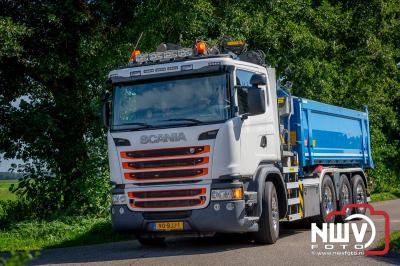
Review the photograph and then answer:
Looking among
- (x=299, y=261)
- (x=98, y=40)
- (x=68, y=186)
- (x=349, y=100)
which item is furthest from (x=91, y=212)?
(x=349, y=100)

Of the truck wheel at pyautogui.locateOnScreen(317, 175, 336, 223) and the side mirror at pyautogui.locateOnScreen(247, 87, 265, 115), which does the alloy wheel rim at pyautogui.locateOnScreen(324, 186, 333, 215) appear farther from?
the side mirror at pyautogui.locateOnScreen(247, 87, 265, 115)

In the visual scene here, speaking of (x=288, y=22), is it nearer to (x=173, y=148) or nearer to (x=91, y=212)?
(x=91, y=212)

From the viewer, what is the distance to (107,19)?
19031 millimetres

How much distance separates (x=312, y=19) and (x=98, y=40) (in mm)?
9348

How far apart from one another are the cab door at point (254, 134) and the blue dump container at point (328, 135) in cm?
192

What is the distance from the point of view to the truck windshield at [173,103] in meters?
10.8

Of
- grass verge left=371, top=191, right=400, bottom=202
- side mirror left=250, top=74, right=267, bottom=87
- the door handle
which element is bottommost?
grass verge left=371, top=191, right=400, bottom=202

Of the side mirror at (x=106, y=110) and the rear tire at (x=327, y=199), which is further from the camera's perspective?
the rear tire at (x=327, y=199)

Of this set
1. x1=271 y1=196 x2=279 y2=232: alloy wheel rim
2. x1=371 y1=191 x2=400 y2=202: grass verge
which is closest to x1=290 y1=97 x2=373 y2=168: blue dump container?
x1=271 y1=196 x2=279 y2=232: alloy wheel rim

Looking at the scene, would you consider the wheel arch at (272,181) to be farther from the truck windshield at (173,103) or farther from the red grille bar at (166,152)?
the truck windshield at (173,103)

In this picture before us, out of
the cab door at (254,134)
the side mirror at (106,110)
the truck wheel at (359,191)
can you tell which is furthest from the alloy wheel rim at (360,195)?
the side mirror at (106,110)

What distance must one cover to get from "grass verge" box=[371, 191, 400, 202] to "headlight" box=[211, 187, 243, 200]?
16.3 meters

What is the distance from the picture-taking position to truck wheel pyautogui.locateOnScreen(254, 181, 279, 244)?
447 inches

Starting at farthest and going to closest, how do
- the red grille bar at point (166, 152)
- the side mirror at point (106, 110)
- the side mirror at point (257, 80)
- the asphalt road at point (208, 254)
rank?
the side mirror at point (106, 110) → the side mirror at point (257, 80) → the red grille bar at point (166, 152) → the asphalt road at point (208, 254)
